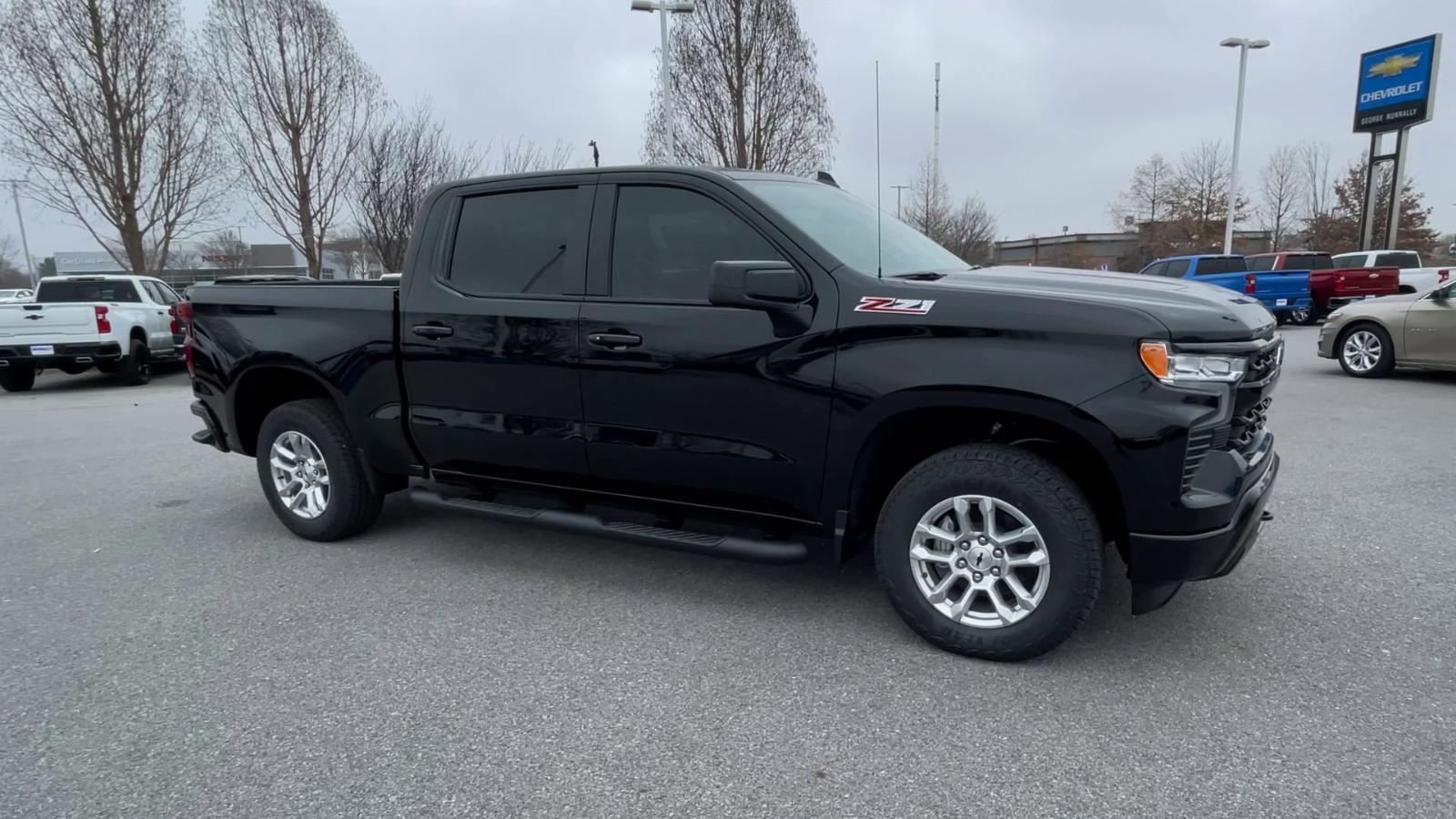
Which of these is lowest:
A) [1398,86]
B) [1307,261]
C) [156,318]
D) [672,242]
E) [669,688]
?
[669,688]

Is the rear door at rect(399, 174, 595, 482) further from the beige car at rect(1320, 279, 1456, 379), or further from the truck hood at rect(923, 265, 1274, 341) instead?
the beige car at rect(1320, 279, 1456, 379)

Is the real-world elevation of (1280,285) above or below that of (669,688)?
above

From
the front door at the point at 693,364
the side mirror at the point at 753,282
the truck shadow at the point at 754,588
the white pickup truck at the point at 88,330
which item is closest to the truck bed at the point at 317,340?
the truck shadow at the point at 754,588

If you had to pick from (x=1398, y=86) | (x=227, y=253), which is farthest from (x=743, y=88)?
(x=227, y=253)

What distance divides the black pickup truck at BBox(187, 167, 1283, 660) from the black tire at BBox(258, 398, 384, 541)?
0.06 ft

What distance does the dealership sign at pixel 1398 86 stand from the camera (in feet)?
101

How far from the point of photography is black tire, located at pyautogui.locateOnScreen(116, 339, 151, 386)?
13445mm

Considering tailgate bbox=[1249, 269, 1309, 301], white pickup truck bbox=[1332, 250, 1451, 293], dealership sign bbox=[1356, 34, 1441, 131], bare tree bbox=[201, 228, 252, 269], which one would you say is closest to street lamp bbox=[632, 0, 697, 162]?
tailgate bbox=[1249, 269, 1309, 301]

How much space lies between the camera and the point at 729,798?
8.06ft

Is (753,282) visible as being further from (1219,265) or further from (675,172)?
(1219,265)

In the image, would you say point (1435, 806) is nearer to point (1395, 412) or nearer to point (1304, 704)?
point (1304, 704)

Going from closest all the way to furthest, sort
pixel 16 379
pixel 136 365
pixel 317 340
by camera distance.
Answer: pixel 317 340 → pixel 16 379 → pixel 136 365

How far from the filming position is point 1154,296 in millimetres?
3127

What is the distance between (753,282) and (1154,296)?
145 cm
